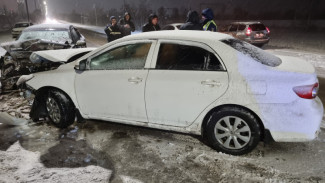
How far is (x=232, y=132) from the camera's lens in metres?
3.57

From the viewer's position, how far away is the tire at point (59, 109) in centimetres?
445

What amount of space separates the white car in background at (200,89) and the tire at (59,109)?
3 centimetres

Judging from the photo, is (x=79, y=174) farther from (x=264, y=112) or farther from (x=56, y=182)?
(x=264, y=112)

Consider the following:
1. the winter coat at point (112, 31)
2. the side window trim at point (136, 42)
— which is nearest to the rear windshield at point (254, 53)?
the side window trim at point (136, 42)

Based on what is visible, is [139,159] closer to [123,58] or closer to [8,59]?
[123,58]

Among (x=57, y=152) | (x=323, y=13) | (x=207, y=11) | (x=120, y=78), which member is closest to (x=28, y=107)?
(x=57, y=152)

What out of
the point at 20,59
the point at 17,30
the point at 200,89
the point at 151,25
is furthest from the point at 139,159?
the point at 17,30

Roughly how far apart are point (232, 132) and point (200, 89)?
0.69 metres

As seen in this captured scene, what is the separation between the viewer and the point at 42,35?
8.01 metres

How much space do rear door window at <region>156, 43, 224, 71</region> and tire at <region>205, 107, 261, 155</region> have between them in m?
0.59

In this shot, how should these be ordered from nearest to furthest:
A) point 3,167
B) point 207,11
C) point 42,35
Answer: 1. point 3,167
2. point 207,11
3. point 42,35

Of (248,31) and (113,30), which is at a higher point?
(113,30)

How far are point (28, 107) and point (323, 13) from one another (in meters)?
36.5

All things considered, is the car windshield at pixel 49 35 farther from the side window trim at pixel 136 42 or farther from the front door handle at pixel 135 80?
the front door handle at pixel 135 80
